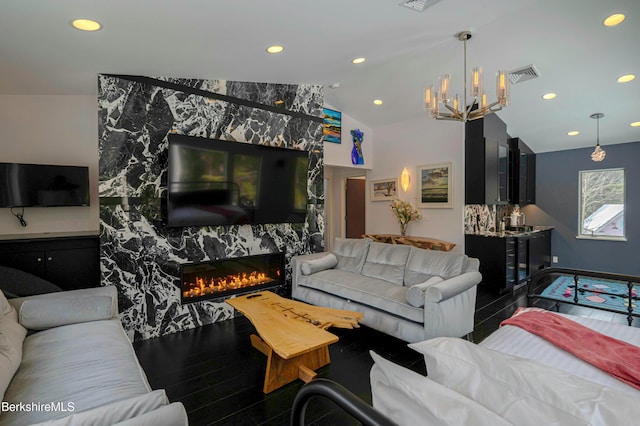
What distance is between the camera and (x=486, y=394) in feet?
3.04

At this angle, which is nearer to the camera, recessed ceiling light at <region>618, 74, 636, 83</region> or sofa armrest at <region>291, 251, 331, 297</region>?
recessed ceiling light at <region>618, 74, 636, 83</region>

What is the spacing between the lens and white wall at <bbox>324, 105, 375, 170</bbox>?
19.5 feet

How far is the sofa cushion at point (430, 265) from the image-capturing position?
3.49m

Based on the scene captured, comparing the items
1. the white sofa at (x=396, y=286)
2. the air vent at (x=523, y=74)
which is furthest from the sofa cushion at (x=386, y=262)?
the air vent at (x=523, y=74)

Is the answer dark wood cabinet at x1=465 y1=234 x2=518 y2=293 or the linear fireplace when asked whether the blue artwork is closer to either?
dark wood cabinet at x1=465 y1=234 x2=518 y2=293

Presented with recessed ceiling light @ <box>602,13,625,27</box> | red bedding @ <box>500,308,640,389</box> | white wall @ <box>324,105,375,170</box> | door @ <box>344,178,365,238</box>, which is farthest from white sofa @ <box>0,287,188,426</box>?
door @ <box>344,178,365,238</box>

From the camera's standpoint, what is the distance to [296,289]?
4.42 metres

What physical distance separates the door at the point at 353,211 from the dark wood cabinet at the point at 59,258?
5328 millimetres

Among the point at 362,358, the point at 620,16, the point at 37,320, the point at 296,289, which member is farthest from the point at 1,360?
the point at 620,16

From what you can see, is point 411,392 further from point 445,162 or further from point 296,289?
point 445,162

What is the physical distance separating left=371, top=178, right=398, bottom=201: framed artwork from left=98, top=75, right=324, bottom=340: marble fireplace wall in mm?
3038

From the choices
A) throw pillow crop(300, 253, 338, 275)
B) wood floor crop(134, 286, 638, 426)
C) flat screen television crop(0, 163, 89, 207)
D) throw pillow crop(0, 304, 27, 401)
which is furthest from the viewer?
throw pillow crop(300, 253, 338, 275)

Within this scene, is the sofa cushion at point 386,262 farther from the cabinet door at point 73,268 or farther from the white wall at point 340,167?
the cabinet door at point 73,268

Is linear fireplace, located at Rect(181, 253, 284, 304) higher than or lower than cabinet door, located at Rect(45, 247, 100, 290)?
lower
